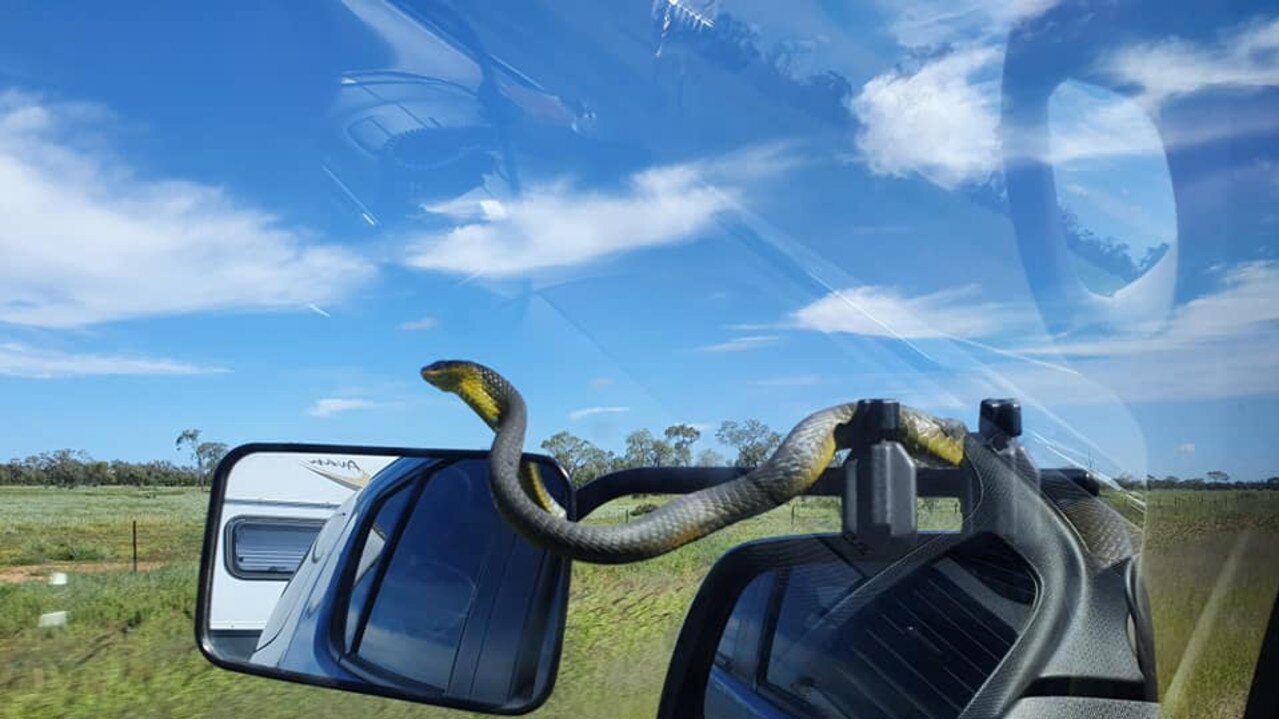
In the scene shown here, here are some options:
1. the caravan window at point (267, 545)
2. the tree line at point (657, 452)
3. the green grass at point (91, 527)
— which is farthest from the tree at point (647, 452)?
the green grass at point (91, 527)

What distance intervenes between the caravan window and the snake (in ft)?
6.49

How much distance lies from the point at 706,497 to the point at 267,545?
255cm

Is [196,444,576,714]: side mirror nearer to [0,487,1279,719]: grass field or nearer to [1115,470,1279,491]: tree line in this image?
[0,487,1279,719]: grass field

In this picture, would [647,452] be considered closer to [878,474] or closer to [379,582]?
[878,474]

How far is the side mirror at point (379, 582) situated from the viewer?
2.26 m

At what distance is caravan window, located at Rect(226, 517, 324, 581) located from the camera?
10.4ft

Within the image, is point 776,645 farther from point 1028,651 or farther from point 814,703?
point 1028,651

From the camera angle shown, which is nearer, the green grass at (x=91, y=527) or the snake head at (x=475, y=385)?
the snake head at (x=475, y=385)

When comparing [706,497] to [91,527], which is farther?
[91,527]

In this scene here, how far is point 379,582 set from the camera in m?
2.87

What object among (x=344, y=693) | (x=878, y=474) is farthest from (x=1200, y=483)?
(x=344, y=693)

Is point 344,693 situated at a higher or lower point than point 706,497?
→ lower

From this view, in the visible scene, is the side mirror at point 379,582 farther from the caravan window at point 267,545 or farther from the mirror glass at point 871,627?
the mirror glass at point 871,627

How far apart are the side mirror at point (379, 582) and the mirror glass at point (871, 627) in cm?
36
